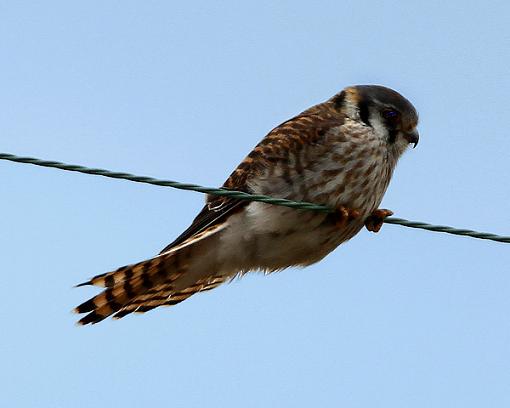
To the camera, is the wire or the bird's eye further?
the bird's eye

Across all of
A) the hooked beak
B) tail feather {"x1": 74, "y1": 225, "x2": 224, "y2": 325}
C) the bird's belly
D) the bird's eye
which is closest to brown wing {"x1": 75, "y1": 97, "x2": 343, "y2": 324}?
tail feather {"x1": 74, "y1": 225, "x2": 224, "y2": 325}

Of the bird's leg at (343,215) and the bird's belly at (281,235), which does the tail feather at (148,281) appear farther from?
the bird's leg at (343,215)

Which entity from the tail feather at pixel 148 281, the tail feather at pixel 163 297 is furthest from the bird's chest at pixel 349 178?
the tail feather at pixel 163 297

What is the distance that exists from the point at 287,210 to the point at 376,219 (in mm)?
502

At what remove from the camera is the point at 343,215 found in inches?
239

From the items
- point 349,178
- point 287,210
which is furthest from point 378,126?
point 287,210

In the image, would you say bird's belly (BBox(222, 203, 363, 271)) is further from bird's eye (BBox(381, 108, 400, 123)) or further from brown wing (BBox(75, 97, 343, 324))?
bird's eye (BBox(381, 108, 400, 123))

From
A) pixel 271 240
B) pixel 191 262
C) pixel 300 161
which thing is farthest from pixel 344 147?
pixel 191 262

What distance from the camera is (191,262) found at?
648 centimetres

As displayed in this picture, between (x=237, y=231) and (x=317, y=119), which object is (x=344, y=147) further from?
(x=237, y=231)

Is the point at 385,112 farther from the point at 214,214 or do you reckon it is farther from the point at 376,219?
the point at 214,214

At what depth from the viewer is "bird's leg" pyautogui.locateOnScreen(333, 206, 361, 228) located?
6.07 meters

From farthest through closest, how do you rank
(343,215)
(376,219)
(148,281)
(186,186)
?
1. (148,281)
2. (376,219)
3. (343,215)
4. (186,186)

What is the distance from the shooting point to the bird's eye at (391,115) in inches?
260
